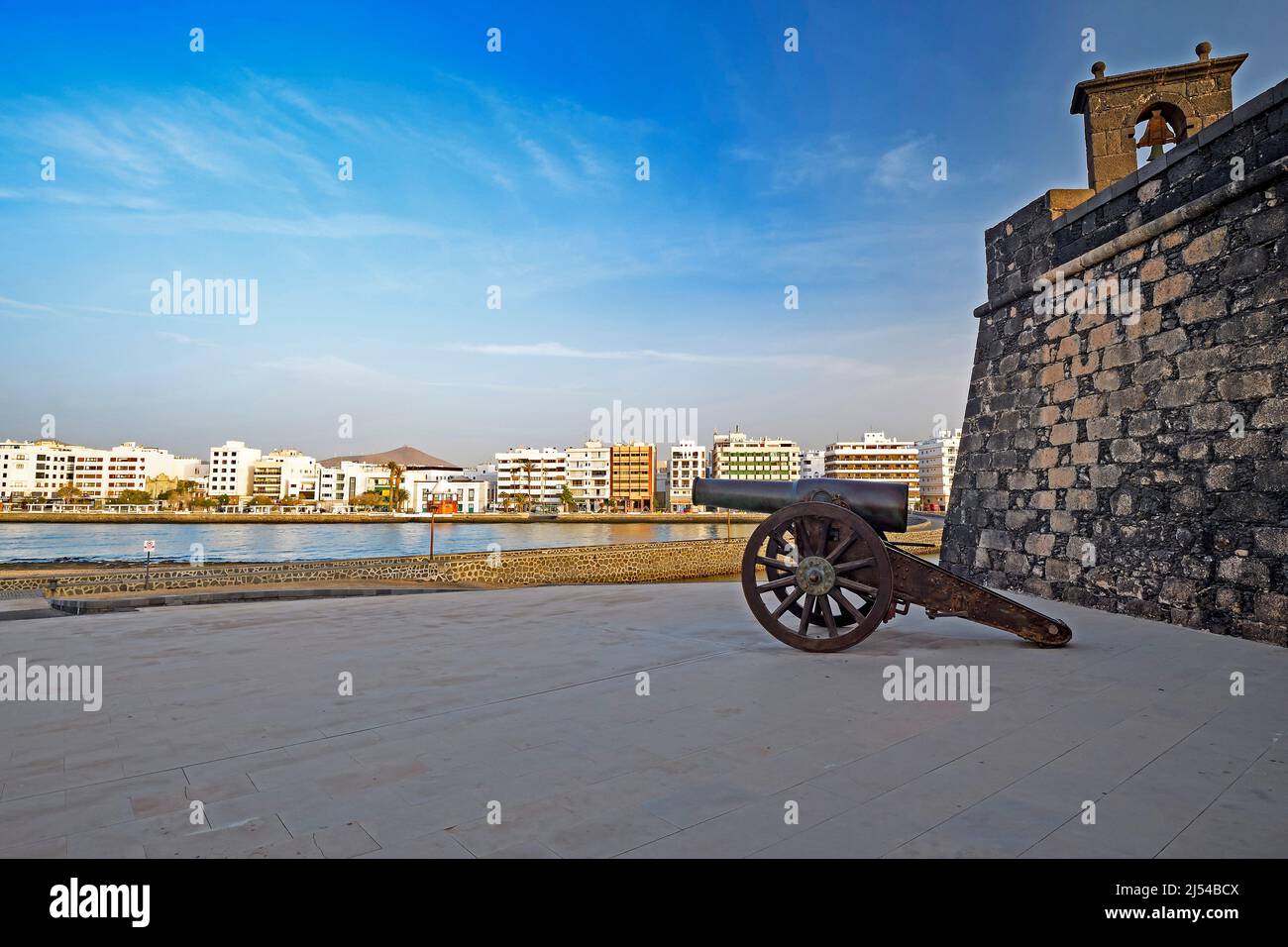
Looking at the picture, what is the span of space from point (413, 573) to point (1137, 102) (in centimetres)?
1716

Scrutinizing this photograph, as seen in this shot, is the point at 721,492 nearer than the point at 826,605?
No

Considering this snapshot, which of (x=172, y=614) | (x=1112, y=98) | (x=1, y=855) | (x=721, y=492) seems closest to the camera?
(x=1, y=855)

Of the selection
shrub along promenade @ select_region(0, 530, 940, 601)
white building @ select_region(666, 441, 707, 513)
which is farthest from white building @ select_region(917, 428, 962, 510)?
shrub along promenade @ select_region(0, 530, 940, 601)

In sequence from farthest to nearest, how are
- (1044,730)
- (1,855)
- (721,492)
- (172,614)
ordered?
1. (172,614)
2. (721,492)
3. (1044,730)
4. (1,855)

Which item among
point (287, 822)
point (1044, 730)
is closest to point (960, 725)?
point (1044, 730)

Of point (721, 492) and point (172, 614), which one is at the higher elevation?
point (721, 492)

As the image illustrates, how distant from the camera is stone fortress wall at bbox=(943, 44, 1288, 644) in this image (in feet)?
18.6

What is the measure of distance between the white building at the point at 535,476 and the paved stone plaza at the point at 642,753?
115066mm

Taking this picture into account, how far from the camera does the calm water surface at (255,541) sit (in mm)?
46969

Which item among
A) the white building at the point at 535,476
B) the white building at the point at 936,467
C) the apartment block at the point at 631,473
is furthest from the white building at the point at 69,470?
the white building at the point at 936,467
